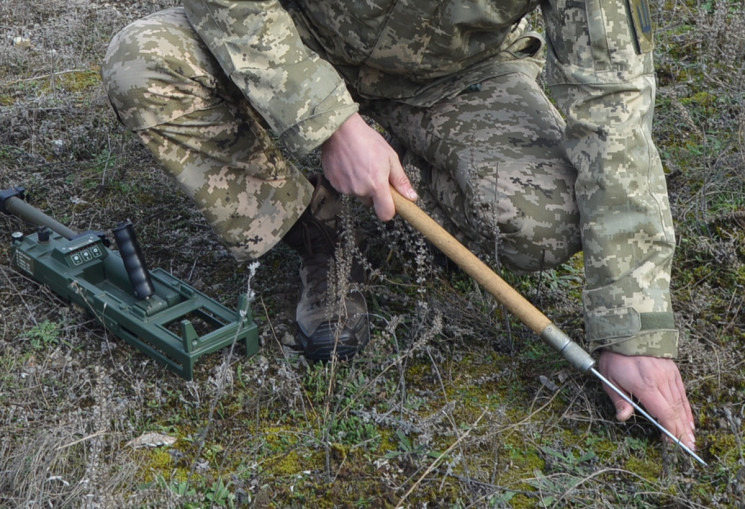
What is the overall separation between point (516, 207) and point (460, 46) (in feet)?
2.01

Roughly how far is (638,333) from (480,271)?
476 millimetres

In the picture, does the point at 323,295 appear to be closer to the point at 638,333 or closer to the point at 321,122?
the point at 321,122

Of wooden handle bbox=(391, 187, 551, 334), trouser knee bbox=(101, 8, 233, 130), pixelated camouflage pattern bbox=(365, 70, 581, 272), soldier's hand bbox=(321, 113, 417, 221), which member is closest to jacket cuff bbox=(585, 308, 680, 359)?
wooden handle bbox=(391, 187, 551, 334)

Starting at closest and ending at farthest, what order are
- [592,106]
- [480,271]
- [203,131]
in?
[480,271]
[592,106]
[203,131]

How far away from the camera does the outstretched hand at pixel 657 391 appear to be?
2498 millimetres

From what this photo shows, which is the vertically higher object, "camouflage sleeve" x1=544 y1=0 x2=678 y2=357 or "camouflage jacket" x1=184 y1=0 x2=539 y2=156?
"camouflage jacket" x1=184 y1=0 x2=539 y2=156

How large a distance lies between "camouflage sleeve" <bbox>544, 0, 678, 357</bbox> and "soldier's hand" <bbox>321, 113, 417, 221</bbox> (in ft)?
1.84

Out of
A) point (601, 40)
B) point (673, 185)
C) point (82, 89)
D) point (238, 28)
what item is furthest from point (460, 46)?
point (82, 89)

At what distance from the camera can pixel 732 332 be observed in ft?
9.78

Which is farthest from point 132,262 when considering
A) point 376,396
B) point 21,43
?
point 21,43

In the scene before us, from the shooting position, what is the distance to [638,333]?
251cm

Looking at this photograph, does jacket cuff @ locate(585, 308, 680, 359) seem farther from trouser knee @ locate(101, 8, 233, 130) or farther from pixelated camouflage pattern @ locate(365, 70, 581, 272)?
trouser knee @ locate(101, 8, 233, 130)

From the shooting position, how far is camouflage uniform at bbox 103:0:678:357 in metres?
Answer: 2.62

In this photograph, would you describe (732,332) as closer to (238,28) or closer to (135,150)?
(238,28)
